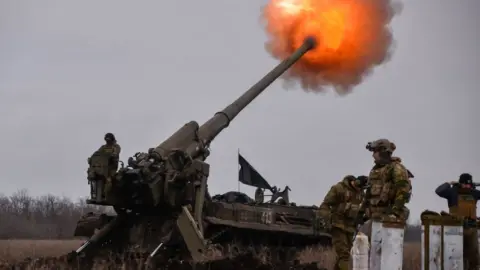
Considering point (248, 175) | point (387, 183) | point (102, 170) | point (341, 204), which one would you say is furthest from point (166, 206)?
point (248, 175)

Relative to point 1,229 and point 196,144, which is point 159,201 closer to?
point 196,144

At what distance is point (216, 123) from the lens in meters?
17.7

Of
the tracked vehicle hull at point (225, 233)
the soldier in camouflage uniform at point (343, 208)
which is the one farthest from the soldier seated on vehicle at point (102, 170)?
the soldier in camouflage uniform at point (343, 208)

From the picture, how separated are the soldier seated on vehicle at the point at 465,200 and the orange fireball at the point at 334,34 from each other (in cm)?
816

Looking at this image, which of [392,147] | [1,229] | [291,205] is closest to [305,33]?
[291,205]

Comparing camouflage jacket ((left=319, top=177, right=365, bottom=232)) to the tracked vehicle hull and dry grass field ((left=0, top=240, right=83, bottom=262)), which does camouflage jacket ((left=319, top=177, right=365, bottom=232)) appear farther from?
dry grass field ((left=0, top=240, right=83, bottom=262))

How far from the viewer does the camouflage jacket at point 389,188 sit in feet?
33.0

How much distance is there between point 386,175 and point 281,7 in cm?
1025

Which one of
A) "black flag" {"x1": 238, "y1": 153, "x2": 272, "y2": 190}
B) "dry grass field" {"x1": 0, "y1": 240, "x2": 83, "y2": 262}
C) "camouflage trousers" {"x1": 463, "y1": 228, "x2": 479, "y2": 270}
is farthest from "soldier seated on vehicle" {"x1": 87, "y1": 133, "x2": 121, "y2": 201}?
"black flag" {"x1": 238, "y1": 153, "x2": 272, "y2": 190}

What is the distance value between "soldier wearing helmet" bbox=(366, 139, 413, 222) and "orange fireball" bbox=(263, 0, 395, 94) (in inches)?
352

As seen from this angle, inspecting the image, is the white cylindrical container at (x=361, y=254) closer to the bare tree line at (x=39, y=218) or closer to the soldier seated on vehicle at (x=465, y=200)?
the soldier seated on vehicle at (x=465, y=200)

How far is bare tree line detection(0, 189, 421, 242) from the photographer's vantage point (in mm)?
40703

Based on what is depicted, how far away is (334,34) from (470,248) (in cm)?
934

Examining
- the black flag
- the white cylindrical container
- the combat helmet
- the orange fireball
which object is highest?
the orange fireball
